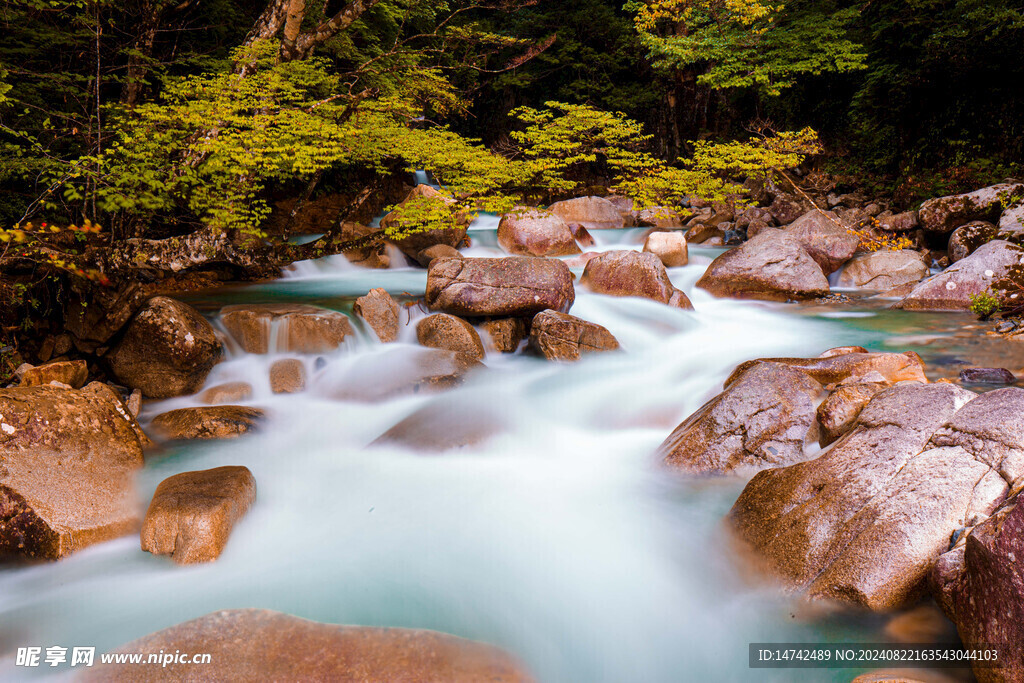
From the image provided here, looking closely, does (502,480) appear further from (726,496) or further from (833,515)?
(833,515)

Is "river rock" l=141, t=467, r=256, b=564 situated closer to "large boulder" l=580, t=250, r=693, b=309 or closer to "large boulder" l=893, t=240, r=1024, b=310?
"large boulder" l=580, t=250, r=693, b=309

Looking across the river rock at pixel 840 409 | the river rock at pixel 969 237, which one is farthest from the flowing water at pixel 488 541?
the river rock at pixel 969 237

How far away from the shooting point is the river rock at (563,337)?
21.6ft

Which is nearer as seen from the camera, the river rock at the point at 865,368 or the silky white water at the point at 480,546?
the silky white water at the point at 480,546

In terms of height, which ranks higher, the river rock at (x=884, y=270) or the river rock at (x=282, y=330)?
the river rock at (x=884, y=270)

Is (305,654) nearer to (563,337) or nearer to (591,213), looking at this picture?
(563,337)

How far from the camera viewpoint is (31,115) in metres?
8.14

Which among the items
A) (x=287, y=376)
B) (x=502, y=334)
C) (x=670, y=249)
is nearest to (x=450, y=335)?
(x=502, y=334)

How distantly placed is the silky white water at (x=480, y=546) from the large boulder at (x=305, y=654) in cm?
37

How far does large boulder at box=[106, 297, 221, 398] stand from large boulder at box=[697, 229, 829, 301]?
7.35m

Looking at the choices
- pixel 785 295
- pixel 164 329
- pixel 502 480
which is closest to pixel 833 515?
pixel 502 480

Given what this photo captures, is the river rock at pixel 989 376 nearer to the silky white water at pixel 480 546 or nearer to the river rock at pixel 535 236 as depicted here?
the silky white water at pixel 480 546

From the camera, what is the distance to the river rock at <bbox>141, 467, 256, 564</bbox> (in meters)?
3.28

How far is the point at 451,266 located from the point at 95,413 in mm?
4163
